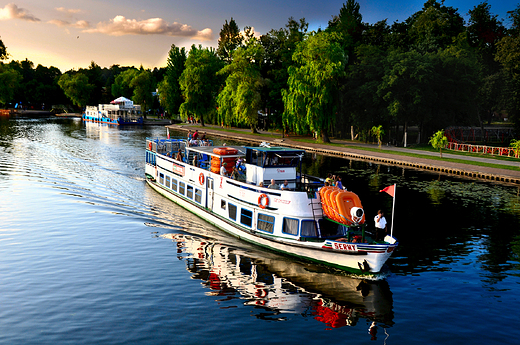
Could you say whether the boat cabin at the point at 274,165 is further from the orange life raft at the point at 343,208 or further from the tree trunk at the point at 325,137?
the tree trunk at the point at 325,137

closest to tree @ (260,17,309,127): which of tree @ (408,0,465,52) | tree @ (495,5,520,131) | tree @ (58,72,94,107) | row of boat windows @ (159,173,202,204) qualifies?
tree @ (408,0,465,52)

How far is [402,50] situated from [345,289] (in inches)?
2887

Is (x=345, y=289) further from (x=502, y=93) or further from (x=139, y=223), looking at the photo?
(x=502, y=93)

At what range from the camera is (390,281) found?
23.7 metres

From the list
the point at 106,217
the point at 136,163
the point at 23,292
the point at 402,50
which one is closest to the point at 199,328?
the point at 23,292

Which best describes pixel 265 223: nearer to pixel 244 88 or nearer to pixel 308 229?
pixel 308 229

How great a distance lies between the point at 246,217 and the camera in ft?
97.1

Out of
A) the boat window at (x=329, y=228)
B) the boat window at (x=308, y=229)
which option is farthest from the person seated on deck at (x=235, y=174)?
the boat window at (x=329, y=228)

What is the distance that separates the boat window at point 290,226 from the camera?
26.0 m

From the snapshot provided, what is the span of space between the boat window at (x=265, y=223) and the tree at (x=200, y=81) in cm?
9759

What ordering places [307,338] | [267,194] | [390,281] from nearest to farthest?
1. [307,338]
2. [390,281]
3. [267,194]

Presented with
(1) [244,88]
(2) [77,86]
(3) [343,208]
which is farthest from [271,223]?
(2) [77,86]

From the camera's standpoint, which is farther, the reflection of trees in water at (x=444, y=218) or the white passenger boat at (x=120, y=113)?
the white passenger boat at (x=120, y=113)

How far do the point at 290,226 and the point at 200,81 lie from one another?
100024 mm
